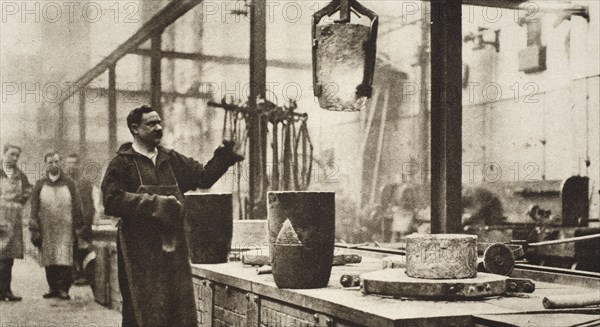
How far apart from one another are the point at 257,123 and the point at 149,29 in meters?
4.30

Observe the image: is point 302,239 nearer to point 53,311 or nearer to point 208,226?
point 208,226

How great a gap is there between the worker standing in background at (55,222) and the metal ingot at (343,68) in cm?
737

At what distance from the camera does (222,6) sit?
18.9m

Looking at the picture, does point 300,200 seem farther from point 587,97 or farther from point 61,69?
point 61,69

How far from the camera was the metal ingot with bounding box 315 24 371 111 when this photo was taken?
13.3 ft

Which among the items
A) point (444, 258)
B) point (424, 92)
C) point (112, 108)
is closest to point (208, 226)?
point (444, 258)

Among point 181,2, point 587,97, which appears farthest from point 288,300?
point 587,97

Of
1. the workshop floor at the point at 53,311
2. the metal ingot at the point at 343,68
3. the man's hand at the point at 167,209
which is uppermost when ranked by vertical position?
the metal ingot at the point at 343,68

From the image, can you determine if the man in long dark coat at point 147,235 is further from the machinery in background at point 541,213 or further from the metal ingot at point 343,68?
the machinery in background at point 541,213

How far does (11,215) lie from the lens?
9.94m

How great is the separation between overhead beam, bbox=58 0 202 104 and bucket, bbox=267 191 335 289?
5.21 m

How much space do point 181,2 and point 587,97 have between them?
748cm

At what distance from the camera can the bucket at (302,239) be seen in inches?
159

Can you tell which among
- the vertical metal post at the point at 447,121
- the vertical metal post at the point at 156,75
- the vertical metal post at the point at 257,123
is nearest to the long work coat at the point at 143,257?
the vertical metal post at the point at 447,121
